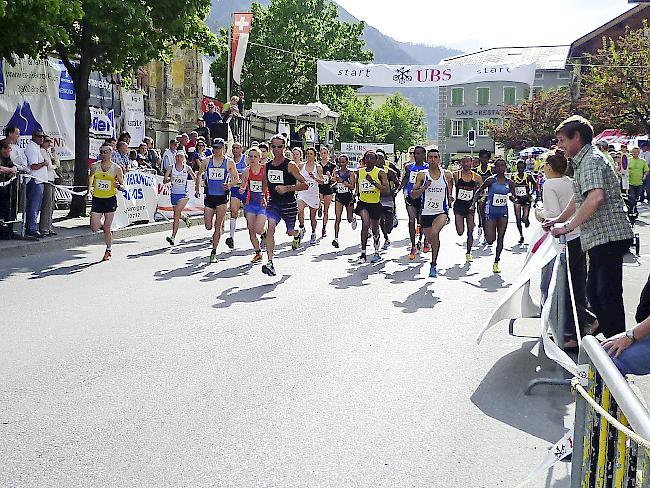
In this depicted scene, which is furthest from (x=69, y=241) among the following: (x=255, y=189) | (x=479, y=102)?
(x=479, y=102)

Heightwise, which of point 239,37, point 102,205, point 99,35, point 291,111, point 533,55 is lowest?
point 102,205

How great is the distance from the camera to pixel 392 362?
6820 mm

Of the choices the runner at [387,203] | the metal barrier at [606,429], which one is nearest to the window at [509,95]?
the runner at [387,203]

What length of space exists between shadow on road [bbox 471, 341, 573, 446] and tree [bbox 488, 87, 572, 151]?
184 ft

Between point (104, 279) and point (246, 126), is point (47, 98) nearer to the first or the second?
point (104, 279)

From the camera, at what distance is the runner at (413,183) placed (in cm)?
1429

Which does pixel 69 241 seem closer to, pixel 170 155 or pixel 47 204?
pixel 47 204

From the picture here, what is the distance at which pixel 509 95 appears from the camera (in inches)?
3430

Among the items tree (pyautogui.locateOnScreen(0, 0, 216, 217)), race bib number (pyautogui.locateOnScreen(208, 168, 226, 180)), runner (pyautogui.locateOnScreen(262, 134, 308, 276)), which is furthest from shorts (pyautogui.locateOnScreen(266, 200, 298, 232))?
tree (pyautogui.locateOnScreen(0, 0, 216, 217))

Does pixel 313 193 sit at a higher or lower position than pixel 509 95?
lower

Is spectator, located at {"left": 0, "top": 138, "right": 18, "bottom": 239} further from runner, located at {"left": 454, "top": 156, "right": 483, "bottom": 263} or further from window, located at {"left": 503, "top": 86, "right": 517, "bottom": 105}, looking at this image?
→ window, located at {"left": 503, "top": 86, "right": 517, "bottom": 105}

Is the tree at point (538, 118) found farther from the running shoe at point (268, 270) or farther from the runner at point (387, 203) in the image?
the running shoe at point (268, 270)

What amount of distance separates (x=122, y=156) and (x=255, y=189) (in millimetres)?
7115

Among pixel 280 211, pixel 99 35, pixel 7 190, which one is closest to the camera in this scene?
pixel 280 211
